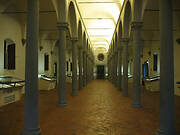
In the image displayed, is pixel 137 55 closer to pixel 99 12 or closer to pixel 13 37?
pixel 13 37

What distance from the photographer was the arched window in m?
10.7

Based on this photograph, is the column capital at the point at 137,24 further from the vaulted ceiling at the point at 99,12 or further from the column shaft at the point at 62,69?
the vaulted ceiling at the point at 99,12

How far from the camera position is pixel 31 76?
4656 millimetres

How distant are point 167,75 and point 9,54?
9876mm

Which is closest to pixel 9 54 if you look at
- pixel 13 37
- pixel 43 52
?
pixel 13 37

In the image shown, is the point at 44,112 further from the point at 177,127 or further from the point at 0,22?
the point at 0,22

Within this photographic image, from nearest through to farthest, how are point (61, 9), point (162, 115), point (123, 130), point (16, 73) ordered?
point (162, 115) < point (123, 130) < point (61, 9) < point (16, 73)

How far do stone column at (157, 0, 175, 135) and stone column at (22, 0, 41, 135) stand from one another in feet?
10.8

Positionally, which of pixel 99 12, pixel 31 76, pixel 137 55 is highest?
pixel 99 12

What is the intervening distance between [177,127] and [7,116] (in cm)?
589

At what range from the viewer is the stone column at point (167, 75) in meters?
4.36

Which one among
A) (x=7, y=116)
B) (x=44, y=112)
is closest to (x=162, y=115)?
(x=44, y=112)

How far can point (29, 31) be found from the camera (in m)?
4.71

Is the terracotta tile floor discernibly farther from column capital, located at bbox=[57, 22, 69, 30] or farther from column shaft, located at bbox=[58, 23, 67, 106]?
column capital, located at bbox=[57, 22, 69, 30]
